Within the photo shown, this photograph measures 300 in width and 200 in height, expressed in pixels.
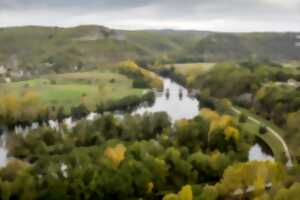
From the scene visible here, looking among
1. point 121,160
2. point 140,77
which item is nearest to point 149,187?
point 121,160

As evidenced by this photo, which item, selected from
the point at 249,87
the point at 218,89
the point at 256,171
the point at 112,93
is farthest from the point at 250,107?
the point at 256,171

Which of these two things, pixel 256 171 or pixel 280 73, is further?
pixel 280 73

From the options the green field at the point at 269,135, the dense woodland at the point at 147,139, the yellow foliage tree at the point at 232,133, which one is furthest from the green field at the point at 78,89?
the yellow foliage tree at the point at 232,133

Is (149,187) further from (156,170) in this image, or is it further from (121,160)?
(121,160)

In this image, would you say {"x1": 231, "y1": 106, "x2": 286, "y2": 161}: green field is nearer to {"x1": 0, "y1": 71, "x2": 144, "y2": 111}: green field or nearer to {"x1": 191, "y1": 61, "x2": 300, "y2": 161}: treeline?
{"x1": 191, "y1": 61, "x2": 300, "y2": 161}: treeline

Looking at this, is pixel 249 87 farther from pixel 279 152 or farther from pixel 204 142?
pixel 204 142

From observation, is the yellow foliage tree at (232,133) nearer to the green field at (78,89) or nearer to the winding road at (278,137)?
the winding road at (278,137)
